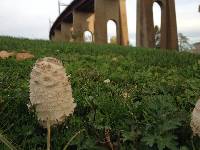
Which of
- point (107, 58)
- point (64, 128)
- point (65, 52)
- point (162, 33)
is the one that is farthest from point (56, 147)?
point (162, 33)

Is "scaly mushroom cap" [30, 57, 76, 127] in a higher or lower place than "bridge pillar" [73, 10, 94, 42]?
lower

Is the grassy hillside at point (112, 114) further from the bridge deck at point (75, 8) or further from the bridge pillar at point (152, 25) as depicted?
the bridge deck at point (75, 8)

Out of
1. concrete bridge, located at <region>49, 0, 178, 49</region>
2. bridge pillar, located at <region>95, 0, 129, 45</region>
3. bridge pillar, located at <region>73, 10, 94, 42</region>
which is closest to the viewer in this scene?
concrete bridge, located at <region>49, 0, 178, 49</region>

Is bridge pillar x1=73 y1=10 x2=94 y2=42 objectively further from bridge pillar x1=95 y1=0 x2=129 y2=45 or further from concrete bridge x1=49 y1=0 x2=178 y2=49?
bridge pillar x1=95 y1=0 x2=129 y2=45

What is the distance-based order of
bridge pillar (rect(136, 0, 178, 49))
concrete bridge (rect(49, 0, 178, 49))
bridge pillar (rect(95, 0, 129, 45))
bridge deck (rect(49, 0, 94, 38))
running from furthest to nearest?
bridge deck (rect(49, 0, 94, 38))
bridge pillar (rect(95, 0, 129, 45))
concrete bridge (rect(49, 0, 178, 49))
bridge pillar (rect(136, 0, 178, 49))

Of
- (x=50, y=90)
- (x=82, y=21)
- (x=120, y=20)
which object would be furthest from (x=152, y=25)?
(x=50, y=90)

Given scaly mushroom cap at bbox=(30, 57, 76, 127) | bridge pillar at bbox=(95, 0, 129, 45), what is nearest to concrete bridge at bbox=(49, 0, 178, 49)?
bridge pillar at bbox=(95, 0, 129, 45)

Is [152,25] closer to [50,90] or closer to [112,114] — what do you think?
[112,114]
